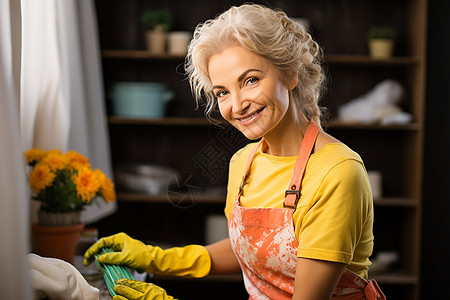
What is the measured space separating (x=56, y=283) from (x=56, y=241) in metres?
0.44

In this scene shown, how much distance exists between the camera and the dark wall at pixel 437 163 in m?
2.96

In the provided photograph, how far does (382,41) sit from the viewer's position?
2.93 metres

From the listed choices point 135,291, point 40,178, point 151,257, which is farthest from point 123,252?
point 40,178

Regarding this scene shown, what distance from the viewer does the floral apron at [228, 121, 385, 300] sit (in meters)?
1.22

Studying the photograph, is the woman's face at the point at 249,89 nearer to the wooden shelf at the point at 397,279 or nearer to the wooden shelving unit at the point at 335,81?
the wooden shelving unit at the point at 335,81

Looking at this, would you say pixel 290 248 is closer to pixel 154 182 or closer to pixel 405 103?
pixel 154 182

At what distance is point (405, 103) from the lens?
3107 millimetres

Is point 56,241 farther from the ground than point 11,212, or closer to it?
closer to it

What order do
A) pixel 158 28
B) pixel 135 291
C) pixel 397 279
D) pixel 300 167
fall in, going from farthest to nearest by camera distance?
pixel 158 28 < pixel 397 279 < pixel 300 167 < pixel 135 291

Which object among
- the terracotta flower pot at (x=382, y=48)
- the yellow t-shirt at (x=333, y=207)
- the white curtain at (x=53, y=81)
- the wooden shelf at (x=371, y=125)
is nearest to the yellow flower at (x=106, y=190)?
the white curtain at (x=53, y=81)

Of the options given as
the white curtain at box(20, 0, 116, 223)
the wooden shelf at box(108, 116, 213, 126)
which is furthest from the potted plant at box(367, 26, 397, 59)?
the white curtain at box(20, 0, 116, 223)

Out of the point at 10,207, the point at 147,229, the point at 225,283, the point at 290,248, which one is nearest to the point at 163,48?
the point at 147,229

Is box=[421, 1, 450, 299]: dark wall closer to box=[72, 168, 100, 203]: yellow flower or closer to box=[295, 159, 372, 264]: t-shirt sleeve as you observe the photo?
box=[295, 159, 372, 264]: t-shirt sleeve

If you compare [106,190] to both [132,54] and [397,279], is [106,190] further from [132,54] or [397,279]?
[397,279]
